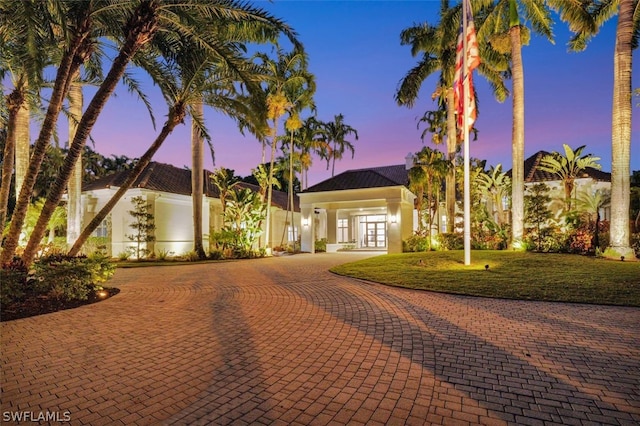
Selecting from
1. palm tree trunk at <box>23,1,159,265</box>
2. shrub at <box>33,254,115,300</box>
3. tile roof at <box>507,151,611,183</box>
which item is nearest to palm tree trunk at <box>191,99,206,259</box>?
shrub at <box>33,254,115,300</box>

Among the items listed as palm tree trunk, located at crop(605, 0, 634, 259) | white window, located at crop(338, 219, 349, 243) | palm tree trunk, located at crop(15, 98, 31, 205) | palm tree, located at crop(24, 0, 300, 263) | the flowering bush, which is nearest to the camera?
the flowering bush

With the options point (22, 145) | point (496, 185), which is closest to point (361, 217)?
point (496, 185)

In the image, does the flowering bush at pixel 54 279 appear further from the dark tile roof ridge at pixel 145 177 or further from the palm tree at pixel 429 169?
the palm tree at pixel 429 169

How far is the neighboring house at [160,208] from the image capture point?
1941 centimetres

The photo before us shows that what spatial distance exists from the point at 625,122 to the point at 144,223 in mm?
23809

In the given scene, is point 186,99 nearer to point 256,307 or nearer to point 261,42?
point 256,307

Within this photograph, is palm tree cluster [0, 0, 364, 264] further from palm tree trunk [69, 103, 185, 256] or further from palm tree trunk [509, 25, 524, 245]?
palm tree trunk [509, 25, 524, 245]

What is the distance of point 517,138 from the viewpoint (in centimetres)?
1659

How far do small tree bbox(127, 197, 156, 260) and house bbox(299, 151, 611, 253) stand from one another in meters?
9.94

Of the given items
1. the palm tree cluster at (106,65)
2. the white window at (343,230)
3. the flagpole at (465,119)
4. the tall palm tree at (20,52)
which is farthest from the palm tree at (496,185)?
the tall palm tree at (20,52)

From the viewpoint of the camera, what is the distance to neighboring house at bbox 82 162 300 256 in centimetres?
1941

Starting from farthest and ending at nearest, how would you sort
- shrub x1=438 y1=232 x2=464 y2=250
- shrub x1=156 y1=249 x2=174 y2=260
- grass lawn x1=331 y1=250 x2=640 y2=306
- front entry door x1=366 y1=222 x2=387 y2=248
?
front entry door x1=366 y1=222 x2=387 y2=248
shrub x1=438 y1=232 x2=464 y2=250
shrub x1=156 y1=249 x2=174 y2=260
grass lawn x1=331 y1=250 x2=640 y2=306

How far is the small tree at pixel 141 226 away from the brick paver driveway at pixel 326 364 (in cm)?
1283

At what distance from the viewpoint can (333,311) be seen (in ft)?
22.3
